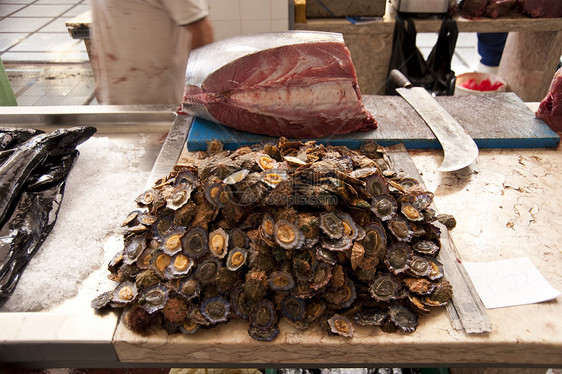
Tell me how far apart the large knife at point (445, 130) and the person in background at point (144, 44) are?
1118 millimetres

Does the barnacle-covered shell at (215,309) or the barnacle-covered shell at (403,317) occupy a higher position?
the barnacle-covered shell at (215,309)

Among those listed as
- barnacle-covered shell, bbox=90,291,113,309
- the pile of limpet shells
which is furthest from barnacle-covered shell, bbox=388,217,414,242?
A: barnacle-covered shell, bbox=90,291,113,309

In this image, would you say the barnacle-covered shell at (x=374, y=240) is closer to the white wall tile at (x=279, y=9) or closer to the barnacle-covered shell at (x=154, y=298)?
the barnacle-covered shell at (x=154, y=298)

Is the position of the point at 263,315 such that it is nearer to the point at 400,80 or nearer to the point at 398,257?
the point at 398,257

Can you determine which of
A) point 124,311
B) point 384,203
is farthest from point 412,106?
point 124,311

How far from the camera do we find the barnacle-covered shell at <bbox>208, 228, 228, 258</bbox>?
44.3 inches

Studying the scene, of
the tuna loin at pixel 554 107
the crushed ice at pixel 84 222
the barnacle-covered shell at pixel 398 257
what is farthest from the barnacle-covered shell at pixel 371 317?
the tuna loin at pixel 554 107

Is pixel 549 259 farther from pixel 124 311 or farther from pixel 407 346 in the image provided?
pixel 124 311

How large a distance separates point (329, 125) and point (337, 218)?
30.5 inches

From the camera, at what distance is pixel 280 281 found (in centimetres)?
109

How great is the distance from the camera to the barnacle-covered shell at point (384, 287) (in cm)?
110

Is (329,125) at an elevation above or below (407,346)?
above

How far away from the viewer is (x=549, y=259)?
128 centimetres

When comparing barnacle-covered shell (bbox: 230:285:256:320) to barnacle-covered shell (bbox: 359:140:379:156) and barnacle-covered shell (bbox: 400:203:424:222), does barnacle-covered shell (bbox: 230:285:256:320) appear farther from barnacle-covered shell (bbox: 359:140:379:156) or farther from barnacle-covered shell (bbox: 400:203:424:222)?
barnacle-covered shell (bbox: 359:140:379:156)
